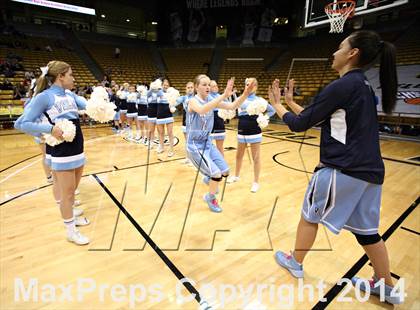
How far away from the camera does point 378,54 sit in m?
1.59

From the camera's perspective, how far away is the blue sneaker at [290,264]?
85.4 inches

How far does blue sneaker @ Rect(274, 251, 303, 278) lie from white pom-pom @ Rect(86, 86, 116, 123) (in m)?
2.21

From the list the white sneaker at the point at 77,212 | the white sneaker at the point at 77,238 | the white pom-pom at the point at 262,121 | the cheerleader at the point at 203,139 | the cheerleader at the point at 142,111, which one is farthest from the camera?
the cheerleader at the point at 142,111

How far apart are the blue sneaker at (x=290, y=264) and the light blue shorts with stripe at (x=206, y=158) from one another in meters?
1.14

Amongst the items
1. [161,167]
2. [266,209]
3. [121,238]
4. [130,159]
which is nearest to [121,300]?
[121,238]

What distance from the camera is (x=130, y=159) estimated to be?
19.1 feet

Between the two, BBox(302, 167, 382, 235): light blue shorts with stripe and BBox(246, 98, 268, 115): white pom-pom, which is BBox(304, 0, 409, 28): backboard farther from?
BBox(302, 167, 382, 235): light blue shorts with stripe

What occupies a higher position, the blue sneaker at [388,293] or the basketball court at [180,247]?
the blue sneaker at [388,293]

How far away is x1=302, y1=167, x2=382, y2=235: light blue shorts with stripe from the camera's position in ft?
5.46

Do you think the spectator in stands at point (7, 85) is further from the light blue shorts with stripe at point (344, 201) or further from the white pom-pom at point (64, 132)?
the light blue shorts with stripe at point (344, 201)

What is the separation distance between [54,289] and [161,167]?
11.1 feet

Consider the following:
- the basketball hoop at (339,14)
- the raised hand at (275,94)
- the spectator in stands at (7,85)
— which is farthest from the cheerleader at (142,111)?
the spectator in stands at (7,85)

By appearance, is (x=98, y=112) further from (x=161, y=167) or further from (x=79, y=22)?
(x=79, y=22)

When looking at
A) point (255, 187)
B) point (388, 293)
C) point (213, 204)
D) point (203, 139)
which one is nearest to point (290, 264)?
point (388, 293)
